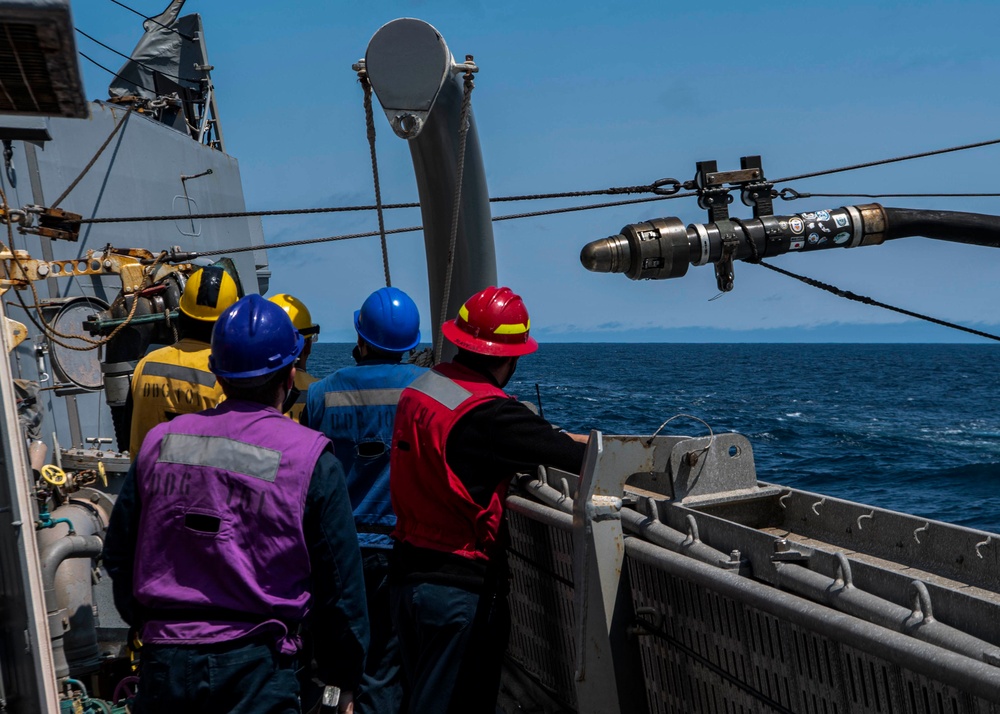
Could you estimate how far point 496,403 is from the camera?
335cm

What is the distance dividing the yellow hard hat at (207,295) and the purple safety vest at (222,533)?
68.8 inches

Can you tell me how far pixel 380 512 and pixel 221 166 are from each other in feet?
38.8

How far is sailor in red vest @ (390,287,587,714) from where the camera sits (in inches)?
131

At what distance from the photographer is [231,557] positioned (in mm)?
2557

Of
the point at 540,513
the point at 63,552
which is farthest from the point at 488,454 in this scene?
the point at 63,552

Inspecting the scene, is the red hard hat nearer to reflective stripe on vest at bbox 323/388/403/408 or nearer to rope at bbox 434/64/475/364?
reflective stripe on vest at bbox 323/388/403/408

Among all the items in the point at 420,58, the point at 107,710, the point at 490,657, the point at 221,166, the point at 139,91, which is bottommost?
the point at 107,710

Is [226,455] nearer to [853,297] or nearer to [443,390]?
[443,390]

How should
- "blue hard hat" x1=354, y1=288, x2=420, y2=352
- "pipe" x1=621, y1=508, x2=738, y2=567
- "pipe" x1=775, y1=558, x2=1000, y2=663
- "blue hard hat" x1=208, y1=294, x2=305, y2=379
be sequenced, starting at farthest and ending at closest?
"blue hard hat" x1=354, y1=288, x2=420, y2=352, "pipe" x1=621, y1=508, x2=738, y2=567, "blue hard hat" x1=208, y1=294, x2=305, y2=379, "pipe" x1=775, y1=558, x2=1000, y2=663

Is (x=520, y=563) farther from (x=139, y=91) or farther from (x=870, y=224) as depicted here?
(x=139, y=91)

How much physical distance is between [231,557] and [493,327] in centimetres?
132

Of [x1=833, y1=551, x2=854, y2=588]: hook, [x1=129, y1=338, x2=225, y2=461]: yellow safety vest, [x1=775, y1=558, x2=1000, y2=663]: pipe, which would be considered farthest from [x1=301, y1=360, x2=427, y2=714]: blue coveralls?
[x1=833, y1=551, x2=854, y2=588]: hook

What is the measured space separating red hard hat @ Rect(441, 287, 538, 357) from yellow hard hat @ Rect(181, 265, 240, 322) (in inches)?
48.8

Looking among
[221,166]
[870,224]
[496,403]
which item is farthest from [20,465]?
[221,166]
